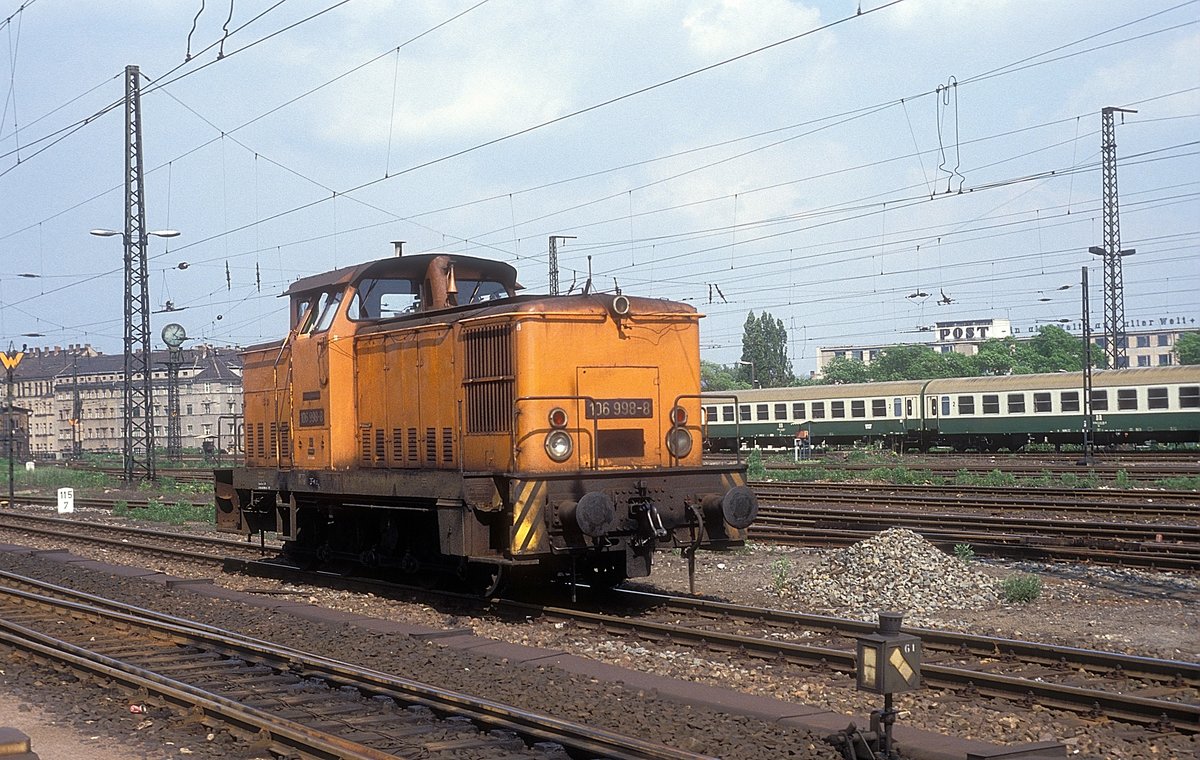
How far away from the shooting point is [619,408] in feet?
36.3

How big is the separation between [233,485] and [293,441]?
1.76 meters

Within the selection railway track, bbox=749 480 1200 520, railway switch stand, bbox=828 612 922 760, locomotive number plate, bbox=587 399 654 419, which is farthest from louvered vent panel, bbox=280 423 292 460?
railway track, bbox=749 480 1200 520

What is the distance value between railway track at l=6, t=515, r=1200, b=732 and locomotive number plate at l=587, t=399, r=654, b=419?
1.87m

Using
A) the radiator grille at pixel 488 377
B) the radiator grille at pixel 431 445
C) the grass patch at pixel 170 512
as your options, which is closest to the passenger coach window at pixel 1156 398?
the grass patch at pixel 170 512

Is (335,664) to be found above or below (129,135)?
below

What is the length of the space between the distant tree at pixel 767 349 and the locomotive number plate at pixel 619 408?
79.5m

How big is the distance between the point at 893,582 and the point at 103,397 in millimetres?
114092

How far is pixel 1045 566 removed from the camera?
44.9ft

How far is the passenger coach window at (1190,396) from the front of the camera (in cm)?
3716

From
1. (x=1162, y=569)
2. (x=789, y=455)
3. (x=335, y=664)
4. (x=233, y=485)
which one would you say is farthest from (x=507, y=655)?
(x=789, y=455)

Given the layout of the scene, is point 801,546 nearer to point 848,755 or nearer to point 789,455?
point 848,755

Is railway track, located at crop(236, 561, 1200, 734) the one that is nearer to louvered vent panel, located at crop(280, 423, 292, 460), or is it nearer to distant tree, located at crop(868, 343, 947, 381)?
louvered vent panel, located at crop(280, 423, 292, 460)

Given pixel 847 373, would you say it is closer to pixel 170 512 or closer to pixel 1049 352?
pixel 1049 352

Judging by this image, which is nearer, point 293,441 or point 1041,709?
point 1041,709
